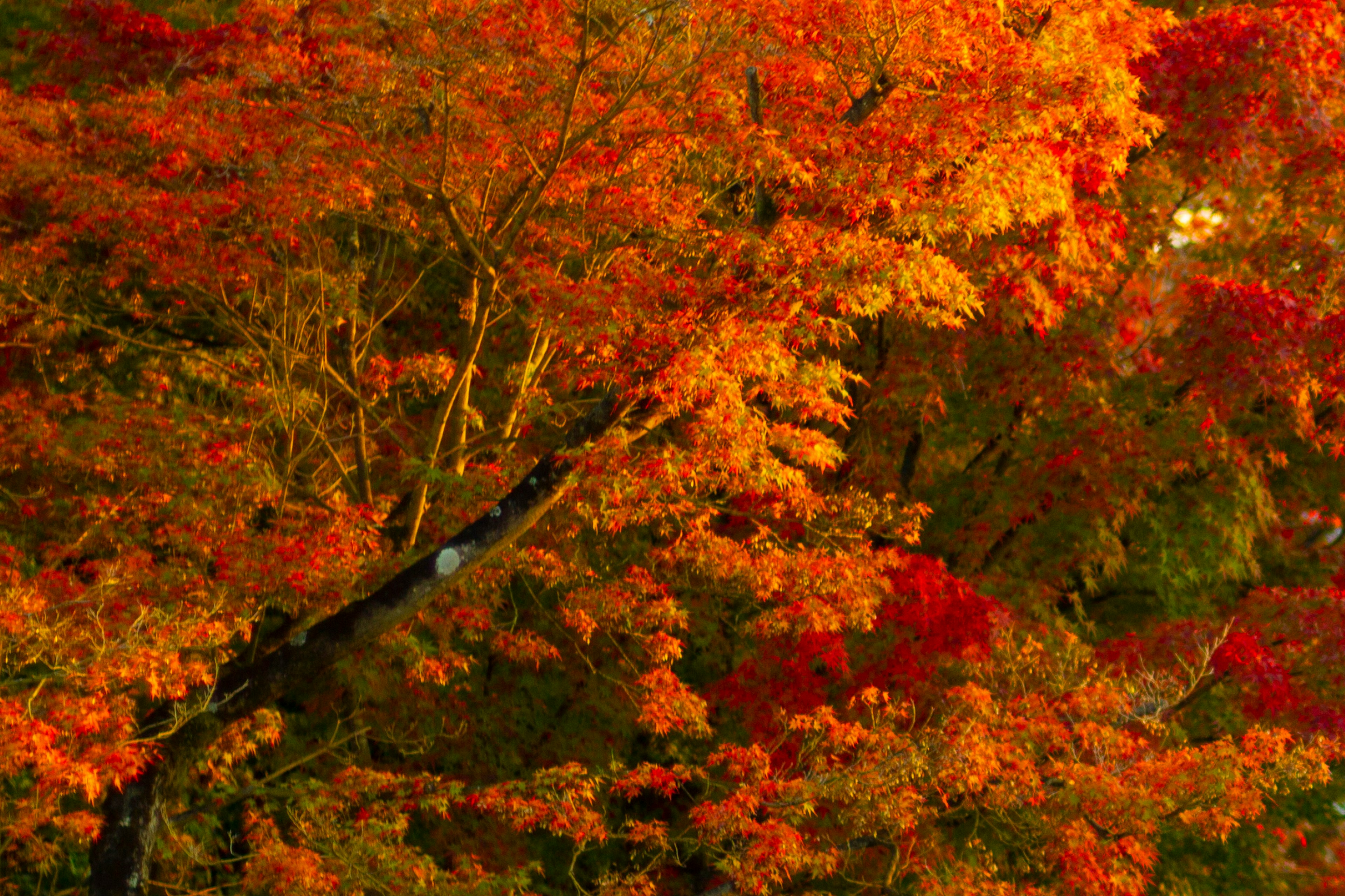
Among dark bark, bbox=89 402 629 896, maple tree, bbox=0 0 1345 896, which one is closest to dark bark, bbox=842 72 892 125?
maple tree, bbox=0 0 1345 896

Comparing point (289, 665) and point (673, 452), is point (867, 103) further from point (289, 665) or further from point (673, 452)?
point (289, 665)

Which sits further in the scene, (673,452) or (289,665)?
(289,665)

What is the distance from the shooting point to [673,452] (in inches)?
277

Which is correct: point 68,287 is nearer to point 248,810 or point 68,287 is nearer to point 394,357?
point 394,357

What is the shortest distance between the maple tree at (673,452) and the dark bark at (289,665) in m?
0.04

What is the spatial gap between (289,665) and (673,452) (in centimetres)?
304

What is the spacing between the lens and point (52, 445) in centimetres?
920

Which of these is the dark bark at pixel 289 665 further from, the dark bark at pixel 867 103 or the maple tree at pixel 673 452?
the dark bark at pixel 867 103

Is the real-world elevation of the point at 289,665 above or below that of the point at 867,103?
below

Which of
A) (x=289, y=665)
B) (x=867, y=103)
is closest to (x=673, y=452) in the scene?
(x=867, y=103)

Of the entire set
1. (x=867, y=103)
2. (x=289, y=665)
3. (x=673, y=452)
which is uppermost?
(x=867, y=103)

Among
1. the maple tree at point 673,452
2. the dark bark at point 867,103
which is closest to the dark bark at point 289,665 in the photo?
the maple tree at point 673,452

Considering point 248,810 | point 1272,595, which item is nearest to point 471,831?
point 248,810

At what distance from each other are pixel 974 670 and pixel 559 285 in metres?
3.72
